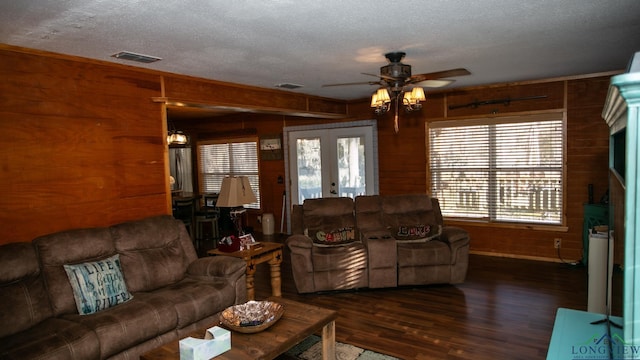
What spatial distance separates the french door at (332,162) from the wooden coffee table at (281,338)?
13.9 feet

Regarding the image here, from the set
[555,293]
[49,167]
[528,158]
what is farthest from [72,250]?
[528,158]

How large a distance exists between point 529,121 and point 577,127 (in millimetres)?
564

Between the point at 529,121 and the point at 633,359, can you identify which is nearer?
the point at 633,359

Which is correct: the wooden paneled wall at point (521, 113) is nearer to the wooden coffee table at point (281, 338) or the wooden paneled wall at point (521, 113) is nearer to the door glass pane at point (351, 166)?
the door glass pane at point (351, 166)

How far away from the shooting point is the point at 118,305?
3010 mm

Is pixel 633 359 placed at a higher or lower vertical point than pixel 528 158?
lower

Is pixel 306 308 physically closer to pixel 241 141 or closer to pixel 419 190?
pixel 419 190

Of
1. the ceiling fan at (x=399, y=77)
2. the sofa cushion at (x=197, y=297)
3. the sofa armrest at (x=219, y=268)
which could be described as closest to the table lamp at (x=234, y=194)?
the sofa armrest at (x=219, y=268)

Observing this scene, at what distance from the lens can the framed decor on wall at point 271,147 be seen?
8.00 m

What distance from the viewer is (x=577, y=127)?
5227 millimetres

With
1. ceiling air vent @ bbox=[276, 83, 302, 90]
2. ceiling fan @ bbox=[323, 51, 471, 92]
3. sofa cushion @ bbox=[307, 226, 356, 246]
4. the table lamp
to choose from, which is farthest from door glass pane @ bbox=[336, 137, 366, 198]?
ceiling fan @ bbox=[323, 51, 471, 92]

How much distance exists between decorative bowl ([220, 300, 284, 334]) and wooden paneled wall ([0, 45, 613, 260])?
5.72 feet

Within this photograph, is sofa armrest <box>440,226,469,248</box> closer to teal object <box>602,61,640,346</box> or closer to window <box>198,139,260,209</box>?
teal object <box>602,61,640,346</box>

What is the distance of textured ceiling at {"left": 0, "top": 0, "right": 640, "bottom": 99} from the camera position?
2.38 m
